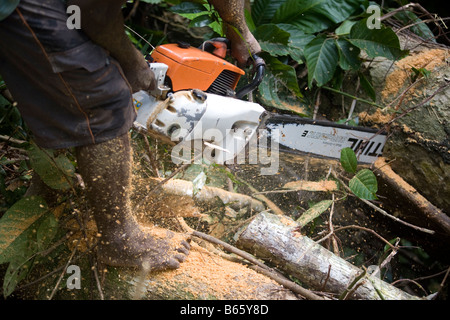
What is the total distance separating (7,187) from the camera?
2354 millimetres

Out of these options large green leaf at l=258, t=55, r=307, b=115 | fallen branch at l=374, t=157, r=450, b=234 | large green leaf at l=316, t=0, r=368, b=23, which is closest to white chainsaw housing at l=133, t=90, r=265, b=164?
large green leaf at l=258, t=55, r=307, b=115

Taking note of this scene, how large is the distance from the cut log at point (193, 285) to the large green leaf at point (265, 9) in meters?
2.51

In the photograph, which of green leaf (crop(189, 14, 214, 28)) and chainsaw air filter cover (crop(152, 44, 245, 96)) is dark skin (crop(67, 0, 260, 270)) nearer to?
chainsaw air filter cover (crop(152, 44, 245, 96))

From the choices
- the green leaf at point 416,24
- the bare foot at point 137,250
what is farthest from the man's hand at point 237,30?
the green leaf at point 416,24

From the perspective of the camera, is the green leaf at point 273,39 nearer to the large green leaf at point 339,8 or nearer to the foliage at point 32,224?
the large green leaf at point 339,8

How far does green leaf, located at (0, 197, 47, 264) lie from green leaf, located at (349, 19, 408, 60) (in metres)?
2.67

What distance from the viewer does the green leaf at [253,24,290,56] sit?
3.32 metres

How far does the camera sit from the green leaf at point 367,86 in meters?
3.47

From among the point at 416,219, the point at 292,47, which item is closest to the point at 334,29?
the point at 292,47

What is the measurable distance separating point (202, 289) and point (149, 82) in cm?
96

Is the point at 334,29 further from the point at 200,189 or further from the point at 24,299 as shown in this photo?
the point at 24,299

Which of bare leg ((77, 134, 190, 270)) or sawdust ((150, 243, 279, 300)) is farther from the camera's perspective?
sawdust ((150, 243, 279, 300))
